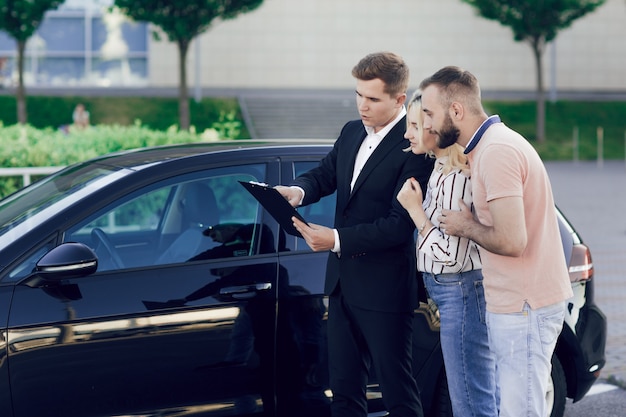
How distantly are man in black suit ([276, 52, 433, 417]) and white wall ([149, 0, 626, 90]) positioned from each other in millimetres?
36662

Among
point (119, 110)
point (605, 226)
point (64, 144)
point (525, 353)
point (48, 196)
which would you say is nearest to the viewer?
point (525, 353)

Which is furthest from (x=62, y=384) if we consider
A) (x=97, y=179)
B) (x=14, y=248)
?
(x=97, y=179)

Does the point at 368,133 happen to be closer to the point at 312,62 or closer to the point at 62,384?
the point at 62,384

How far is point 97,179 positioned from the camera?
13.6ft

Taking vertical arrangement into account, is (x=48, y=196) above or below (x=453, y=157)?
below

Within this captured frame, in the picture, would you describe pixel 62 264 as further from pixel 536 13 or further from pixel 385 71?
pixel 536 13

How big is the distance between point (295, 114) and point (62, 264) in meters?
30.6

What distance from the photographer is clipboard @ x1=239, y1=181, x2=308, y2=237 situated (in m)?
3.43

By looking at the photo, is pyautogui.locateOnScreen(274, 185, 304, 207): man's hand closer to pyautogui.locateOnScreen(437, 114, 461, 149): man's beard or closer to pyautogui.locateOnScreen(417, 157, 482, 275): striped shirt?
pyautogui.locateOnScreen(417, 157, 482, 275): striped shirt


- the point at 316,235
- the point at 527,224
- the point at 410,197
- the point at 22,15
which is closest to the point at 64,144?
the point at 316,235

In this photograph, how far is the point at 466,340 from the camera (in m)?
3.45

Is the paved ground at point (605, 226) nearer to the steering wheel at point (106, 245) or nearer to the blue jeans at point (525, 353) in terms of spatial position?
the blue jeans at point (525, 353)

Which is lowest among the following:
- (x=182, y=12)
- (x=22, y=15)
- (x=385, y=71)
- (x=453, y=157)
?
(x=453, y=157)

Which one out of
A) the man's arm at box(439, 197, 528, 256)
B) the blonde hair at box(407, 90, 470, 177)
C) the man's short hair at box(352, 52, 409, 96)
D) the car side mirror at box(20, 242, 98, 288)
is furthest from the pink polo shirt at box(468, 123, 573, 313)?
the car side mirror at box(20, 242, 98, 288)
